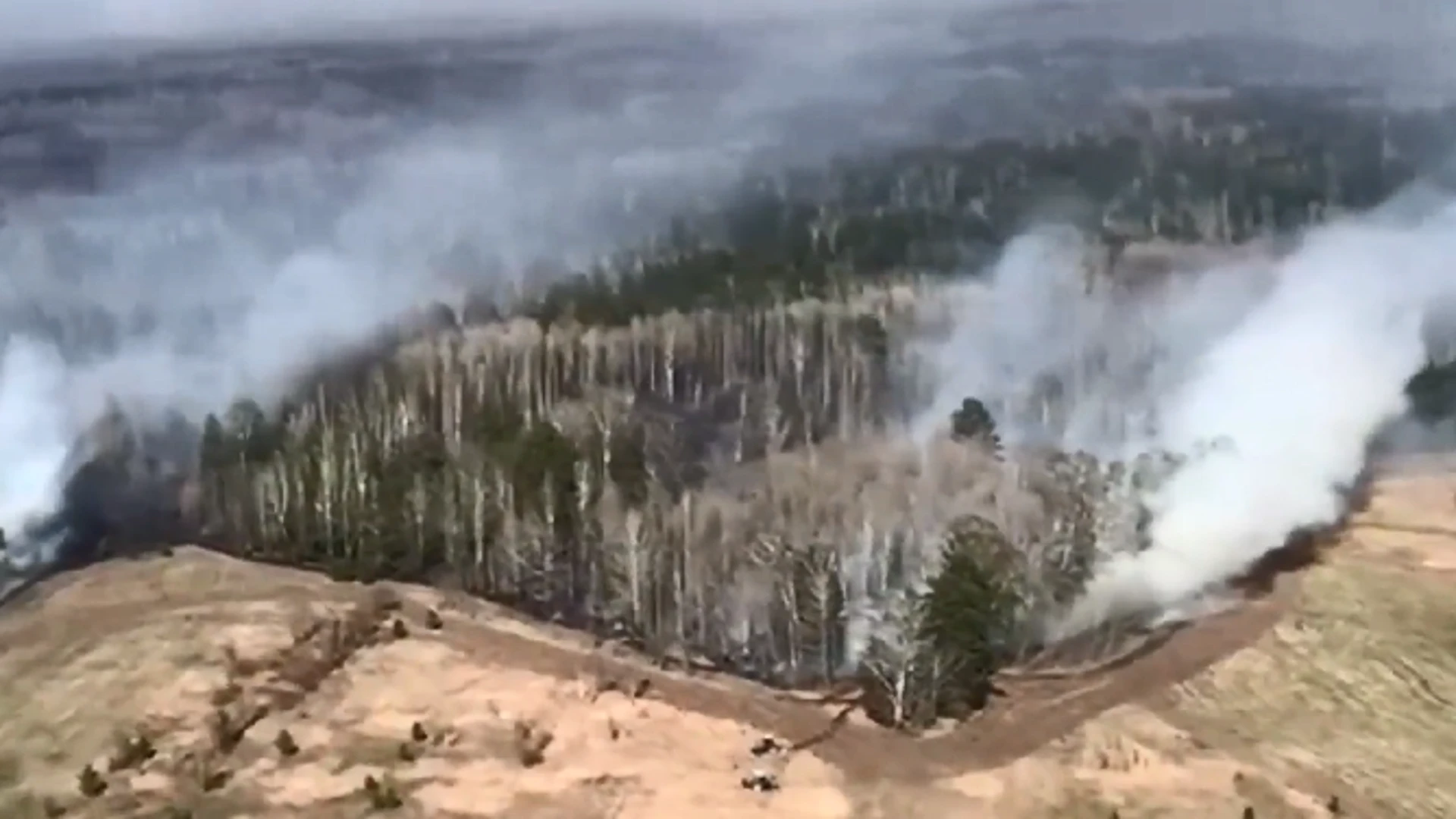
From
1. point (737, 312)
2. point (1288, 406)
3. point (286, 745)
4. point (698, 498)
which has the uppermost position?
point (737, 312)

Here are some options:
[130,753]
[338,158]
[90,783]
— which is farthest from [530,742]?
[338,158]

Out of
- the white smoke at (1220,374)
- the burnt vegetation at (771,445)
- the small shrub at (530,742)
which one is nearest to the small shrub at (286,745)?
the burnt vegetation at (771,445)

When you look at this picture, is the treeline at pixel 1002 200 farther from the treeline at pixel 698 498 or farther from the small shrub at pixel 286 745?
the small shrub at pixel 286 745

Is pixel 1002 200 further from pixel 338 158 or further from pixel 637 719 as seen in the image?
pixel 338 158

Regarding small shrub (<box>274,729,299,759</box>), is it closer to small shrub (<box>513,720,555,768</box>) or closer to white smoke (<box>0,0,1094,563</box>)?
small shrub (<box>513,720,555,768</box>)

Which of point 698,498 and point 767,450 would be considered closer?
point 698,498

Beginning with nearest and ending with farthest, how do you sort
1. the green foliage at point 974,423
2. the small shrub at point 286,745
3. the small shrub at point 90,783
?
1. the small shrub at point 90,783
2. the small shrub at point 286,745
3. the green foliage at point 974,423

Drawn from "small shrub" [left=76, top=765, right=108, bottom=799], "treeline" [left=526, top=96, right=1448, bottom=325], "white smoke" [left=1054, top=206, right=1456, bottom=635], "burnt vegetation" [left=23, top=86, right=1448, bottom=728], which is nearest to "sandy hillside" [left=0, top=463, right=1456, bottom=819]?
"small shrub" [left=76, top=765, right=108, bottom=799]
